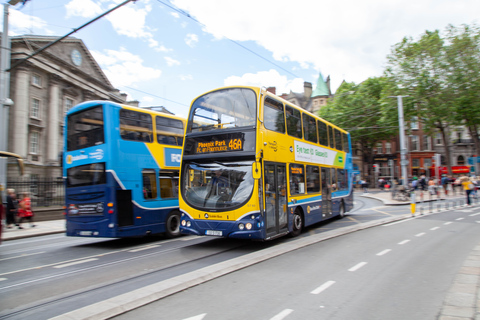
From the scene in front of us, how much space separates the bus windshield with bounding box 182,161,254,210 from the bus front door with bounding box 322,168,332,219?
5630 millimetres

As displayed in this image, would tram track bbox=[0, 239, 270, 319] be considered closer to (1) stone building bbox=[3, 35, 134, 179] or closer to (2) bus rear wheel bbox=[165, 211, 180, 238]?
(2) bus rear wheel bbox=[165, 211, 180, 238]

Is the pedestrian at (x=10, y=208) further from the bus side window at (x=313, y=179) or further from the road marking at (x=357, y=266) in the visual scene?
the road marking at (x=357, y=266)

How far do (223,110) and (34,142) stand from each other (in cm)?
2799

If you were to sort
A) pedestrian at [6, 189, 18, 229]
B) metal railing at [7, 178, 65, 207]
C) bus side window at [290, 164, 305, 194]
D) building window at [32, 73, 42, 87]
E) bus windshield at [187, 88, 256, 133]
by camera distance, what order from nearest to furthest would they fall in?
bus windshield at [187, 88, 256, 133]
bus side window at [290, 164, 305, 194]
pedestrian at [6, 189, 18, 229]
metal railing at [7, 178, 65, 207]
building window at [32, 73, 42, 87]

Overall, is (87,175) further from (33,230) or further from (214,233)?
(33,230)

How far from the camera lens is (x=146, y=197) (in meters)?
10.4

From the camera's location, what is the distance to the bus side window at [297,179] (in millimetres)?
10325

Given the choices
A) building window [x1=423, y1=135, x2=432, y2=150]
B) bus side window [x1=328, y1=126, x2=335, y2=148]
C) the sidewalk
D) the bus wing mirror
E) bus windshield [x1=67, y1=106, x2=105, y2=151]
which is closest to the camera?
the bus wing mirror

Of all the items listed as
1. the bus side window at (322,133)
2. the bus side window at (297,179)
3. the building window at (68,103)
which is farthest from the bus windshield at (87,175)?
the building window at (68,103)

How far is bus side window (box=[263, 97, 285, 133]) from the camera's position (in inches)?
356

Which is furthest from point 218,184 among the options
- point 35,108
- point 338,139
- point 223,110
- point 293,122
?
point 35,108

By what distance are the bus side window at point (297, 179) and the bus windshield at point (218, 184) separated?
2.31 meters

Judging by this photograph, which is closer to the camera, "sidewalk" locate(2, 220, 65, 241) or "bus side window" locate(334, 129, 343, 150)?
"sidewalk" locate(2, 220, 65, 241)

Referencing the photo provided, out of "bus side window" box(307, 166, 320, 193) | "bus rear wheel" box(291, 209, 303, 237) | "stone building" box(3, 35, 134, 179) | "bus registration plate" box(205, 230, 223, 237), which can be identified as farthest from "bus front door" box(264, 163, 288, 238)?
"stone building" box(3, 35, 134, 179)
